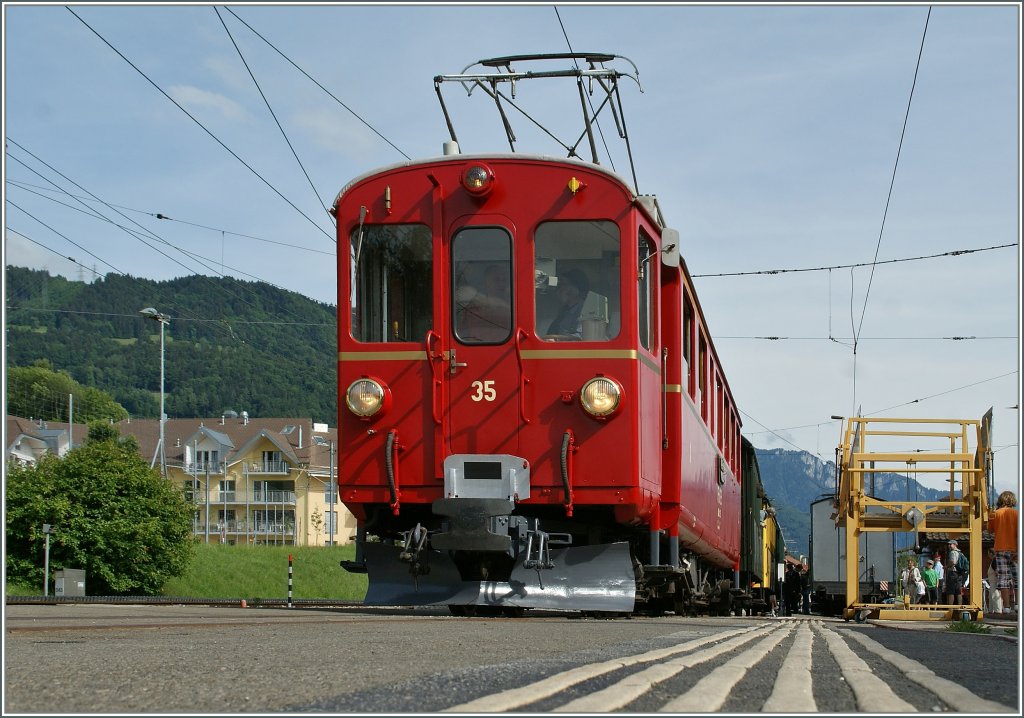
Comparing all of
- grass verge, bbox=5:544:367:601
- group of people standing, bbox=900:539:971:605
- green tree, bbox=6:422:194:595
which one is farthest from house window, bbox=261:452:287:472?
group of people standing, bbox=900:539:971:605

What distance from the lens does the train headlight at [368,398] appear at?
31.0ft

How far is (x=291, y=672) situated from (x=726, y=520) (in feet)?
A: 40.3

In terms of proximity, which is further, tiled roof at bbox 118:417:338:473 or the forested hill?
the forested hill

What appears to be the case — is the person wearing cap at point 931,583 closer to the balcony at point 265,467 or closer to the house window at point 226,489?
the balcony at point 265,467

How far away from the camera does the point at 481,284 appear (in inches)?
381

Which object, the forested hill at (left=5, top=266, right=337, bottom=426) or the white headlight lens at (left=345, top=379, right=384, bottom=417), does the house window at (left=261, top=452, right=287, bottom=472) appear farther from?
the white headlight lens at (left=345, top=379, right=384, bottom=417)

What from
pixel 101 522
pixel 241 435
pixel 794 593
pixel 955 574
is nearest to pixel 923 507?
pixel 955 574

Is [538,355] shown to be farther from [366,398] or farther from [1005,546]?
[1005,546]

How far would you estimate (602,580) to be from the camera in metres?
9.32

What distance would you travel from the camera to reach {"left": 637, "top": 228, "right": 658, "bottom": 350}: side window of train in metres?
9.59

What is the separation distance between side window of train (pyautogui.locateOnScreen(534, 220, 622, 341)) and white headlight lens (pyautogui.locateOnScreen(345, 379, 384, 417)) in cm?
126

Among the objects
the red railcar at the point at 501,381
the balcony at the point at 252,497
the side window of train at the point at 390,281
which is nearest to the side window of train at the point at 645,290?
the red railcar at the point at 501,381

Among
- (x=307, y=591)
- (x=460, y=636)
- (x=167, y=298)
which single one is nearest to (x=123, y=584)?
(x=307, y=591)

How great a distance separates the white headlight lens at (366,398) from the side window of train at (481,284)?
2.39ft
